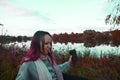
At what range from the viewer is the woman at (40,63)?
5.49m

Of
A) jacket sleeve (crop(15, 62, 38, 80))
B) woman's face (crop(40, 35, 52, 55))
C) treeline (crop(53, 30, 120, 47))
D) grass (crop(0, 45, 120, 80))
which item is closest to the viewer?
jacket sleeve (crop(15, 62, 38, 80))

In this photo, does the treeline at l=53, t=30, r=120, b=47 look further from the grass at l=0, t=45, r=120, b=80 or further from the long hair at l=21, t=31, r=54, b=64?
the long hair at l=21, t=31, r=54, b=64

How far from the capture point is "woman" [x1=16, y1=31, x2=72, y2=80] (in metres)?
5.49

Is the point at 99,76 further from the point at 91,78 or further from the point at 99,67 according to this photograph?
the point at 99,67

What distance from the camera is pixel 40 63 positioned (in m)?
5.54

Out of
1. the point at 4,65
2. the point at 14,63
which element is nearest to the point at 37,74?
the point at 4,65

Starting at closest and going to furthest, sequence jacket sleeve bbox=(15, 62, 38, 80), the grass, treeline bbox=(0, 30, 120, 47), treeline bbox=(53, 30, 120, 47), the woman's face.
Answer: jacket sleeve bbox=(15, 62, 38, 80) < the woman's face < the grass < treeline bbox=(0, 30, 120, 47) < treeline bbox=(53, 30, 120, 47)

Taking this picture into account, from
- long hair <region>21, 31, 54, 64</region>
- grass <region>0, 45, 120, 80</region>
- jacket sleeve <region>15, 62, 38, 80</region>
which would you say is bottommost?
grass <region>0, 45, 120, 80</region>

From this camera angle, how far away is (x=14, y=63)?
10.2m

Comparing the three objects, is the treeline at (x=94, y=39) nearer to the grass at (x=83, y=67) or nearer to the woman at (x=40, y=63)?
the grass at (x=83, y=67)

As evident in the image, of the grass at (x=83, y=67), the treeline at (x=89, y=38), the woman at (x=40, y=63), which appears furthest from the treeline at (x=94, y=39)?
the woman at (x=40, y=63)

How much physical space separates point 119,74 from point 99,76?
0.61 metres

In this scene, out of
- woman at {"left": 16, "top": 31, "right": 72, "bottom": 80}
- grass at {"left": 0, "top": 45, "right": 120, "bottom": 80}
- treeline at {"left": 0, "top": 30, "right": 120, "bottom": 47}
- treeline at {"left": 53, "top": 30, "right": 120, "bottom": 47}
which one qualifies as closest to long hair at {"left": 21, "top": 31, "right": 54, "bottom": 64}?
woman at {"left": 16, "top": 31, "right": 72, "bottom": 80}

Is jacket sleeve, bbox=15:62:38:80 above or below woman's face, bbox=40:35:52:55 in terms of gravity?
below
